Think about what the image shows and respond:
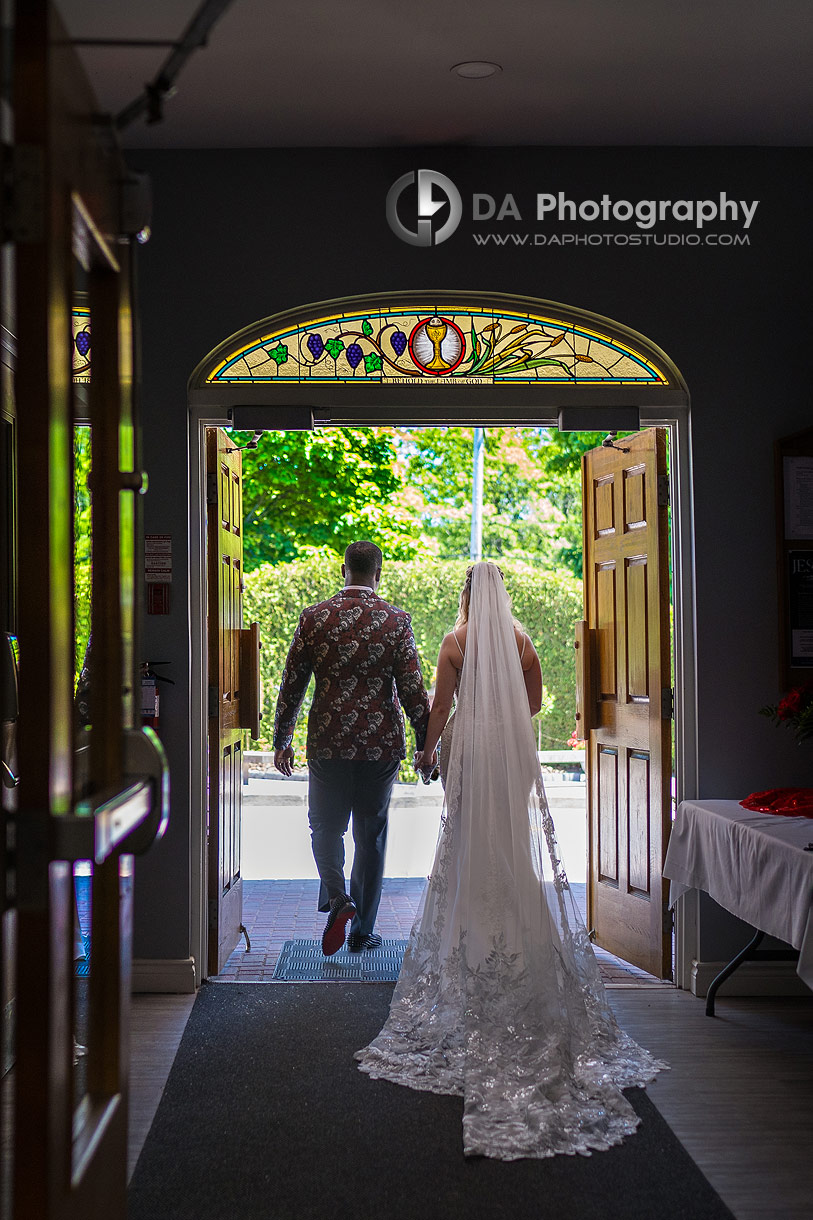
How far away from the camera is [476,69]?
3764mm

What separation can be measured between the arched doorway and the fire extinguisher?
0.15m

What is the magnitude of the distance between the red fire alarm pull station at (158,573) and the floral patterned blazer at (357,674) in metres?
0.68

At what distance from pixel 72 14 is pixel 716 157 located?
2503mm

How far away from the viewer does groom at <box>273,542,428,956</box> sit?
478 cm

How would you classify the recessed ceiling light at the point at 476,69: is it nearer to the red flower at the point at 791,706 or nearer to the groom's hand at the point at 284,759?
the red flower at the point at 791,706

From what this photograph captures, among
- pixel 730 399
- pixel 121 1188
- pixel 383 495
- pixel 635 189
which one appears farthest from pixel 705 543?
pixel 383 495

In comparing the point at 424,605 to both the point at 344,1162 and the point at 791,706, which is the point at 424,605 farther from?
the point at 344,1162

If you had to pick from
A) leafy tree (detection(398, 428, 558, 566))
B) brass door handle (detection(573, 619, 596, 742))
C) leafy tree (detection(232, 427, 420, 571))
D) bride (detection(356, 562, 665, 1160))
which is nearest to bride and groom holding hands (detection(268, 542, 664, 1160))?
bride (detection(356, 562, 665, 1160))

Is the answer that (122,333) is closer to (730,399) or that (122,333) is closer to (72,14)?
(72,14)

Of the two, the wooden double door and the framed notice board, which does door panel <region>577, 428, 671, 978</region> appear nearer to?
the framed notice board

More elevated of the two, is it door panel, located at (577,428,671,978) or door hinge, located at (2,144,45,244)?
door hinge, located at (2,144,45,244)

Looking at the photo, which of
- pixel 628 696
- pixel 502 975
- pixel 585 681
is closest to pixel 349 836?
pixel 585 681

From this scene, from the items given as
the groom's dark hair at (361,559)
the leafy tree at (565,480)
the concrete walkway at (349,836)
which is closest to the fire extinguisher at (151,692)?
the groom's dark hair at (361,559)

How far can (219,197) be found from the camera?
434 centimetres
